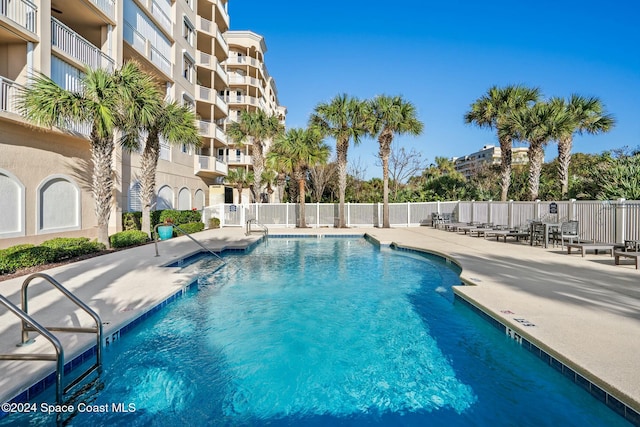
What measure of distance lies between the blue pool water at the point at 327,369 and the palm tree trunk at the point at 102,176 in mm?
6624

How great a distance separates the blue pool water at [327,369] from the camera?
3273 mm

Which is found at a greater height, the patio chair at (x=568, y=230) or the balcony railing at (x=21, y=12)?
the balcony railing at (x=21, y=12)

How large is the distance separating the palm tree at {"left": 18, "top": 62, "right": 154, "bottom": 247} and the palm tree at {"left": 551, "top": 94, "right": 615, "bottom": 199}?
20.1 meters

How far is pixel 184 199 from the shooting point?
70.6ft

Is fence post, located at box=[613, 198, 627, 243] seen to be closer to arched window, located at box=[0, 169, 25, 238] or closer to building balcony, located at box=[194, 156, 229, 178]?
arched window, located at box=[0, 169, 25, 238]

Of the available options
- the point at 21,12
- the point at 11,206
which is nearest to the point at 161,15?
the point at 21,12

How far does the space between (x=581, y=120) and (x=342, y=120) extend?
12.8m

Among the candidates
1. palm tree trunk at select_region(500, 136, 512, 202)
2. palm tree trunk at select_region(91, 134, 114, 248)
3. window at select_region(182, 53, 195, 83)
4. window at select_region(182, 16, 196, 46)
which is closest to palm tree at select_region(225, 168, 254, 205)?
window at select_region(182, 53, 195, 83)

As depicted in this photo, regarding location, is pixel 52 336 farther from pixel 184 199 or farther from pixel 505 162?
pixel 505 162

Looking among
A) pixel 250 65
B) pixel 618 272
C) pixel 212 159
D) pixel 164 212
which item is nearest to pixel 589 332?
pixel 618 272

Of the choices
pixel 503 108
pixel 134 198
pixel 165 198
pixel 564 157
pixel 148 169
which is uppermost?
pixel 503 108

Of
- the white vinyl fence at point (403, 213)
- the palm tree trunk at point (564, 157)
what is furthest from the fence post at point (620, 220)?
the palm tree trunk at point (564, 157)

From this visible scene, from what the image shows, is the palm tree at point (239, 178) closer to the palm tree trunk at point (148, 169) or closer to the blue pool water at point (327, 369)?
the palm tree trunk at point (148, 169)

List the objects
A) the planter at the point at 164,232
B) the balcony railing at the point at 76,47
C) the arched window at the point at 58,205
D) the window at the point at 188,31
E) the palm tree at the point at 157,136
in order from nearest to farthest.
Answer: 1. the arched window at the point at 58,205
2. the balcony railing at the point at 76,47
3. the palm tree at the point at 157,136
4. the planter at the point at 164,232
5. the window at the point at 188,31
